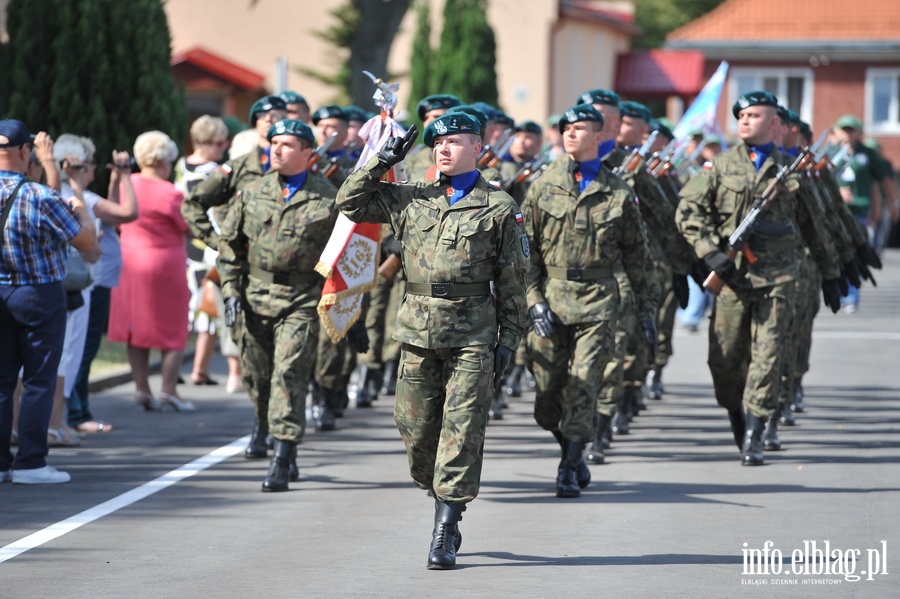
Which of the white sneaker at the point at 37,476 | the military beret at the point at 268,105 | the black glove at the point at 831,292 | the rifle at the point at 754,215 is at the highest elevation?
the military beret at the point at 268,105

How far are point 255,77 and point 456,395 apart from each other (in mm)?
31896

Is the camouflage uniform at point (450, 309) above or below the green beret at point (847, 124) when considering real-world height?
below

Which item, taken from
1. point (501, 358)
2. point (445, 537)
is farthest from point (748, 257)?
point (445, 537)

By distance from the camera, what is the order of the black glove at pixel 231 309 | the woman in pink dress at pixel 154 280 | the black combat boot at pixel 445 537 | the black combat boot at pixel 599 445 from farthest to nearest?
the woman in pink dress at pixel 154 280
the black combat boot at pixel 599 445
the black glove at pixel 231 309
the black combat boot at pixel 445 537

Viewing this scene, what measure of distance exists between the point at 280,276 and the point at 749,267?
9.76ft

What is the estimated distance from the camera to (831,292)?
36.6ft

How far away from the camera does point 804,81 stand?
5122cm

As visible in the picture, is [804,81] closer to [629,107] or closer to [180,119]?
[180,119]

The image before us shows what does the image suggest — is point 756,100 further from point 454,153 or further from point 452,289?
point 452,289

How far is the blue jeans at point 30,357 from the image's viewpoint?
8914 millimetres

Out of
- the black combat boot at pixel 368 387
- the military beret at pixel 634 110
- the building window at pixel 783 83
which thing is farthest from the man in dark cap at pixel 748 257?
the building window at pixel 783 83

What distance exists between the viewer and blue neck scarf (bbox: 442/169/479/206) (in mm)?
7387

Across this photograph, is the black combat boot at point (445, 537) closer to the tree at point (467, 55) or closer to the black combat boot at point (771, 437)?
the black combat boot at point (771, 437)

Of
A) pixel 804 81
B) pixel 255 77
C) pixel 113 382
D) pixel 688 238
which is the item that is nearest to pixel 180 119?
pixel 113 382
